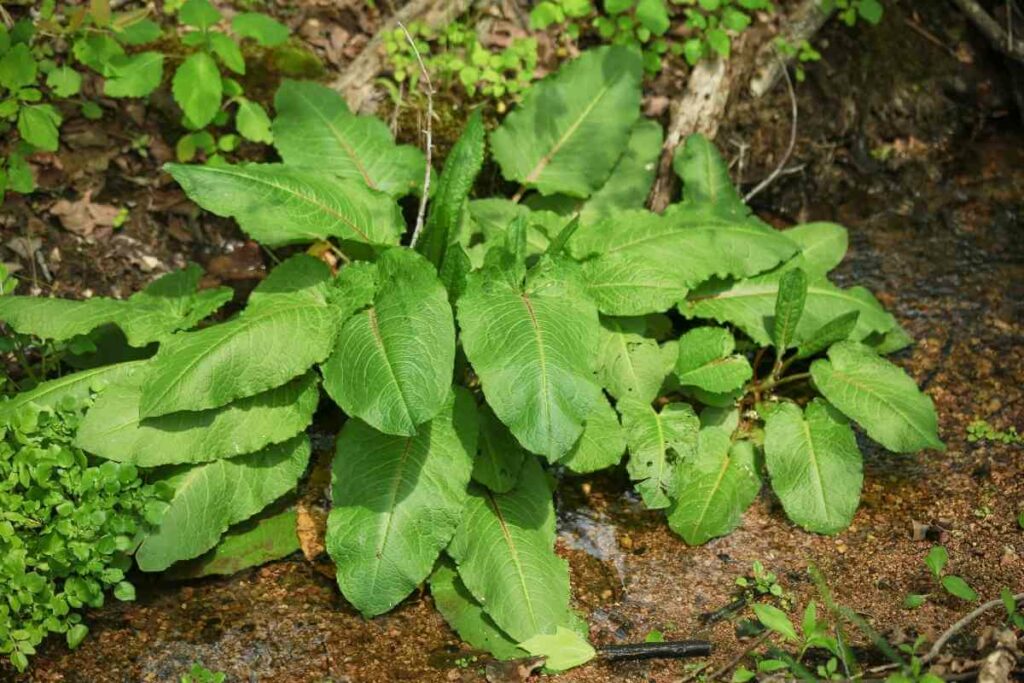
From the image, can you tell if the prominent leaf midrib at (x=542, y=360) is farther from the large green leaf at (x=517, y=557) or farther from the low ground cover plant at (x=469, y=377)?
the large green leaf at (x=517, y=557)

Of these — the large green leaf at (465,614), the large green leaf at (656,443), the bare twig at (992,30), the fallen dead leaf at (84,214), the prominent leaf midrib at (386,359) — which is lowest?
the large green leaf at (465,614)

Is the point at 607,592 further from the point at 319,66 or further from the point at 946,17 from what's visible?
the point at 946,17

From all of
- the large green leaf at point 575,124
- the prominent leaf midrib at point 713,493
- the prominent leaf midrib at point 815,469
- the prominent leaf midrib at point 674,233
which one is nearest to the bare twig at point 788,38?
the large green leaf at point 575,124

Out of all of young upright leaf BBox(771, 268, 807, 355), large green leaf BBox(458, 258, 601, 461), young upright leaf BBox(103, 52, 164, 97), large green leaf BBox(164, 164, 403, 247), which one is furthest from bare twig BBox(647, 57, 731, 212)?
young upright leaf BBox(103, 52, 164, 97)

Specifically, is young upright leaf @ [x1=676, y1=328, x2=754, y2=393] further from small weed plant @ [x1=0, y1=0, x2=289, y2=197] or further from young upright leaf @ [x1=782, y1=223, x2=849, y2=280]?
small weed plant @ [x1=0, y1=0, x2=289, y2=197]

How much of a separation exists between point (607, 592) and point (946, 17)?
4.43 m

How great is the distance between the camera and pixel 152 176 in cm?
492

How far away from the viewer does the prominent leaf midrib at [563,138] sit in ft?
15.9

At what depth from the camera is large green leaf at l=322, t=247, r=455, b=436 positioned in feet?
11.5

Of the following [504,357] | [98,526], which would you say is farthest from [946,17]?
[98,526]

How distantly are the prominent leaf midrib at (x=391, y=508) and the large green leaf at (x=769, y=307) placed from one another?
147 centimetres

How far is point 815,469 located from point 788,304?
28.3 inches

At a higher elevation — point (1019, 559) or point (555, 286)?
point (555, 286)

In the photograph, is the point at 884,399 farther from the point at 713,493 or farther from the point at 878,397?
the point at 713,493
